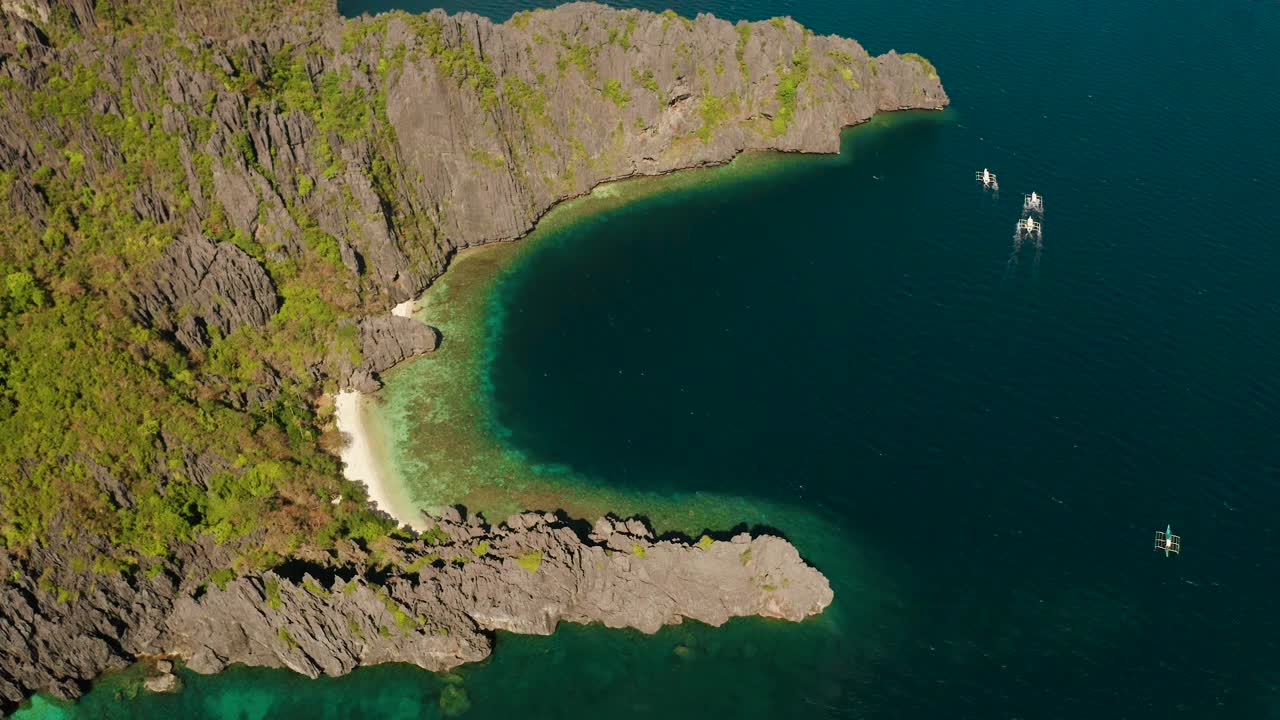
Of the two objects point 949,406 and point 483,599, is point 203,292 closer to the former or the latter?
point 483,599

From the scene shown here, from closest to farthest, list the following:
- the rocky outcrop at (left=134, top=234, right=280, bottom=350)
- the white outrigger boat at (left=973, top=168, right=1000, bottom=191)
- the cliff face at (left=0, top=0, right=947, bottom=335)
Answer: the rocky outcrop at (left=134, top=234, right=280, bottom=350) < the cliff face at (left=0, top=0, right=947, bottom=335) < the white outrigger boat at (left=973, top=168, right=1000, bottom=191)

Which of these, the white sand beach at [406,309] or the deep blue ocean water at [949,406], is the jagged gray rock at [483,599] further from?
the white sand beach at [406,309]

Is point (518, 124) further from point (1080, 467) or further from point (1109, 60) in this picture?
point (1109, 60)

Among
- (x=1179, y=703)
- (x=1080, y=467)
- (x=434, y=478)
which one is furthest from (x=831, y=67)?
(x=1179, y=703)

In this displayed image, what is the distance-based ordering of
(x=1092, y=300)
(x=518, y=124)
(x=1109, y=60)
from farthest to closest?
(x=1109, y=60)
(x=518, y=124)
(x=1092, y=300)

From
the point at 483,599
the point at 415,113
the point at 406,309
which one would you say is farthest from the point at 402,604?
the point at 415,113

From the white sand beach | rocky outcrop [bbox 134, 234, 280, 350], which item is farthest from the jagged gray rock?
the white sand beach

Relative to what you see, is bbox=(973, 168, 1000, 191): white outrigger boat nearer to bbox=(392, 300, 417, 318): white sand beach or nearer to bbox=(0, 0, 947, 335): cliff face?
bbox=(0, 0, 947, 335): cliff face
